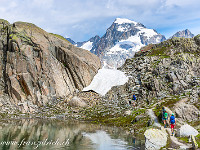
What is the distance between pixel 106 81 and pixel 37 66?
113 feet

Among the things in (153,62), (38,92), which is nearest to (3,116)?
(38,92)

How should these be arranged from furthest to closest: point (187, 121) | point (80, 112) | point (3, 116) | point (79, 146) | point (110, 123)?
point (80, 112)
point (3, 116)
point (110, 123)
point (187, 121)
point (79, 146)

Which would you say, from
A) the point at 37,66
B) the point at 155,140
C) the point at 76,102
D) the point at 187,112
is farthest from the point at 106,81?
the point at 155,140

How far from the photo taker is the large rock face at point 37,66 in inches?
Answer: 3563

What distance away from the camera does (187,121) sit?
52438 mm

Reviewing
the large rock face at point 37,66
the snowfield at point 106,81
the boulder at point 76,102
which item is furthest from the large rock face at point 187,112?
the large rock face at point 37,66

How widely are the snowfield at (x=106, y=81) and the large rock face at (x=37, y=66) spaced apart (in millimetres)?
3693

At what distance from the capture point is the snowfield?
97.8 metres

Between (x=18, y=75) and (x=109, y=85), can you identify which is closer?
(x=18, y=75)

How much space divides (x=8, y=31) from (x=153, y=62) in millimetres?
73376

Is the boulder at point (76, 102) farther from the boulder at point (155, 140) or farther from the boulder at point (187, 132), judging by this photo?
the boulder at point (187, 132)

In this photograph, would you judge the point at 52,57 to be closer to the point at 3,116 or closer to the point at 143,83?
the point at 3,116

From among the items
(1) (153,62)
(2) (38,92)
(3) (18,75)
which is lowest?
(2) (38,92)

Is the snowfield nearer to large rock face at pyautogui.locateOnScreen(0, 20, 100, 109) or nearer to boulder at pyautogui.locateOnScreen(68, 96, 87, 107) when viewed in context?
large rock face at pyautogui.locateOnScreen(0, 20, 100, 109)
